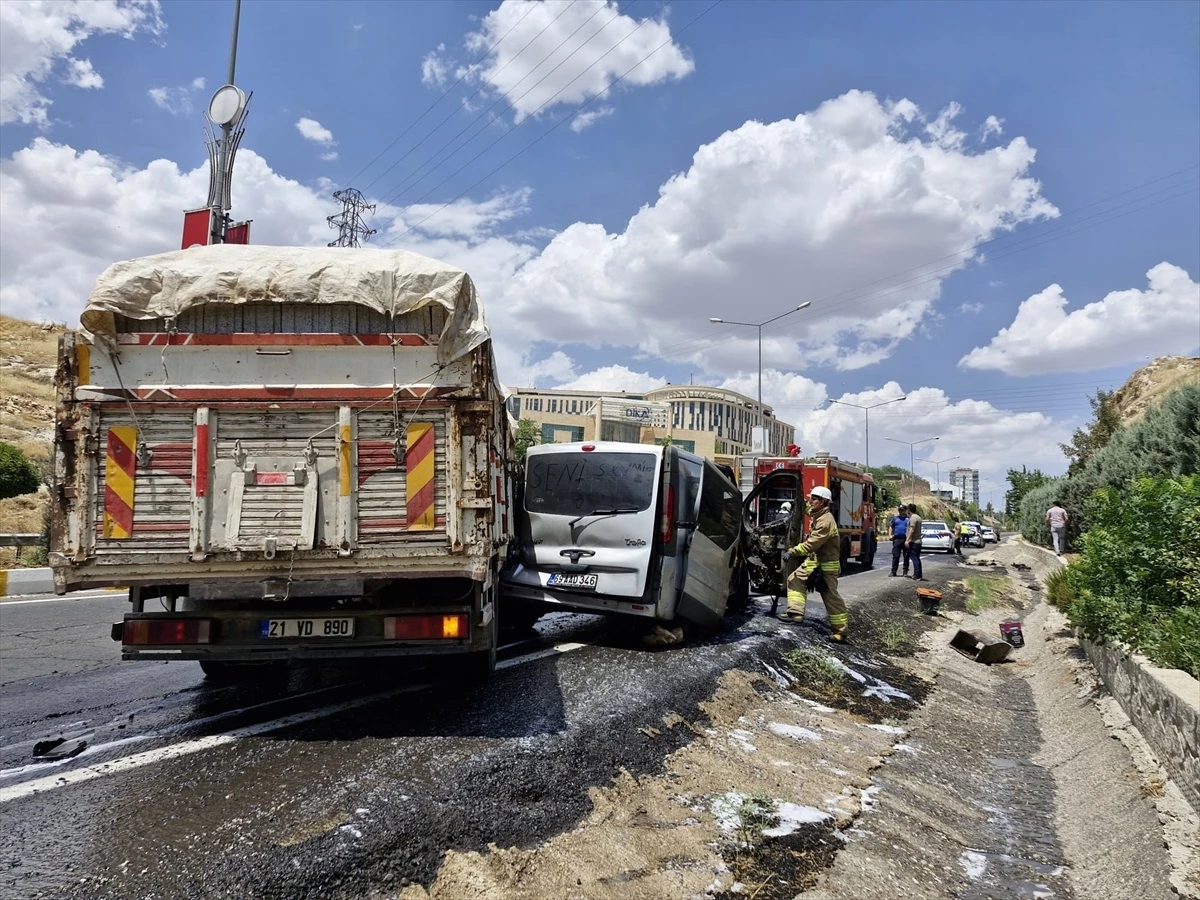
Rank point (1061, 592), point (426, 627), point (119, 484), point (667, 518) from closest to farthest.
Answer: point (119, 484)
point (426, 627)
point (667, 518)
point (1061, 592)

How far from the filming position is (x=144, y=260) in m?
4.60

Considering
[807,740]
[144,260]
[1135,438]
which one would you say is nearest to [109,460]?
[144,260]

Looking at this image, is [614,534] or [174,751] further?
[614,534]

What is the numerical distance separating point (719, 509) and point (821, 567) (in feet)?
5.42

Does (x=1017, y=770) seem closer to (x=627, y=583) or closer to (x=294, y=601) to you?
(x=627, y=583)

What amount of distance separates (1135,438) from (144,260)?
53.6 feet

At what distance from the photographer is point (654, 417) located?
93.7 meters

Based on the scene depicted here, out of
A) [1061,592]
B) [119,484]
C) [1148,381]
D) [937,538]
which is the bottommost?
[937,538]

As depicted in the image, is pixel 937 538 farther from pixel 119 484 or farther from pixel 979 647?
pixel 119 484

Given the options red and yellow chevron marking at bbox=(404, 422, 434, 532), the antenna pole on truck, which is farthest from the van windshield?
the antenna pole on truck

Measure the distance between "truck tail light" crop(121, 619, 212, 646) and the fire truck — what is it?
637 centimetres

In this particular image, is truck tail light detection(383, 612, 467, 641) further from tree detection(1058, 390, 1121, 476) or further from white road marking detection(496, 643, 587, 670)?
tree detection(1058, 390, 1121, 476)

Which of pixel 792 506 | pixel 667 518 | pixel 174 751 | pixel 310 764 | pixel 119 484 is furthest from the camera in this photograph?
pixel 792 506

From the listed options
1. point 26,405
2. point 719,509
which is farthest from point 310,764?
point 26,405
